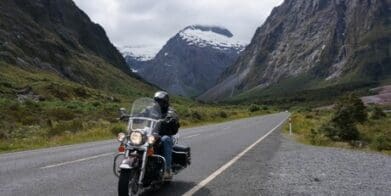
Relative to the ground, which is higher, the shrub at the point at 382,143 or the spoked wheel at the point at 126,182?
the shrub at the point at 382,143

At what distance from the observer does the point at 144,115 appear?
10516 millimetres

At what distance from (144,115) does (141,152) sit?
914mm

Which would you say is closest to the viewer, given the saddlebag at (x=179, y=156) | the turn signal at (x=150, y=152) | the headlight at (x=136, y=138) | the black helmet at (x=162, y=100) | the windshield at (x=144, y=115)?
the headlight at (x=136, y=138)

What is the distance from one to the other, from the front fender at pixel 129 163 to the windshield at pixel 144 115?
816mm

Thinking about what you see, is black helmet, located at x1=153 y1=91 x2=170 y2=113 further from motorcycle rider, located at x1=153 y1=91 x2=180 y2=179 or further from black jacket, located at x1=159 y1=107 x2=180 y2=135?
black jacket, located at x1=159 y1=107 x2=180 y2=135

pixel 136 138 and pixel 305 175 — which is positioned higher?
pixel 136 138

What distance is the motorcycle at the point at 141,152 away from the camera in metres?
9.41

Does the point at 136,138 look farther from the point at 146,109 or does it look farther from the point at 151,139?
the point at 146,109

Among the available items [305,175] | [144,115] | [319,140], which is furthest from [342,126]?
[144,115]

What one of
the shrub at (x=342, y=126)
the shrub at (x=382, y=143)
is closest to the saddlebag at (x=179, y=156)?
the shrub at (x=382, y=143)

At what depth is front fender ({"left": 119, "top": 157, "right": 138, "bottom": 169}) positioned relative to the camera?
30.5 ft

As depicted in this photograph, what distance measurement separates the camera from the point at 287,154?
20609mm

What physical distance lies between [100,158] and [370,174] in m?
7.99

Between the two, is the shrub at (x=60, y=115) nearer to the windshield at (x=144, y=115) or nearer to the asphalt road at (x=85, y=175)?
the asphalt road at (x=85, y=175)
